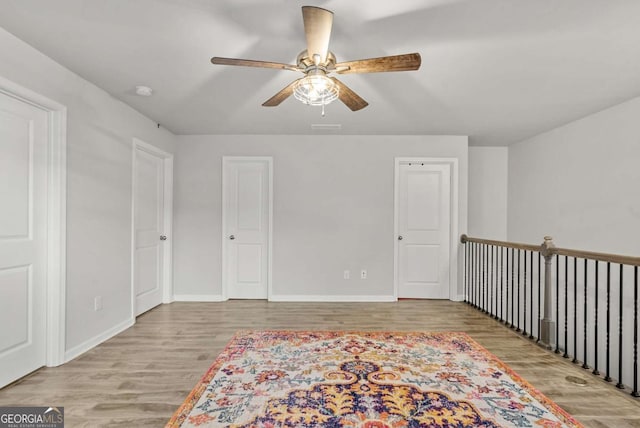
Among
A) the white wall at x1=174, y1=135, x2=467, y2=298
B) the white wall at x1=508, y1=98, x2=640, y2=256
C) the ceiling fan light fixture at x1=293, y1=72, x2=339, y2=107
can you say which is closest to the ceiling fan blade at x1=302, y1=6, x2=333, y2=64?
the ceiling fan light fixture at x1=293, y1=72, x2=339, y2=107

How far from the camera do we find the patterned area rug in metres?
1.78

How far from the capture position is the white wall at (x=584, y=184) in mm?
3088

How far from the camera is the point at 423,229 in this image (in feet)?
14.5

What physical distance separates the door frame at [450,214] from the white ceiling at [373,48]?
102cm

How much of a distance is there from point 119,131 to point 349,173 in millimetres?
2767

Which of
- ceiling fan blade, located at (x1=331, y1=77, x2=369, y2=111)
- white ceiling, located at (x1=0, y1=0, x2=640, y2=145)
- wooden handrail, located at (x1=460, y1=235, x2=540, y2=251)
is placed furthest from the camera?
wooden handrail, located at (x1=460, y1=235, x2=540, y2=251)

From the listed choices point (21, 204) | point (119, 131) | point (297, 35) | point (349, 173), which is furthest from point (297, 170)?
point (21, 204)

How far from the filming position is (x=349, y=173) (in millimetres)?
4332

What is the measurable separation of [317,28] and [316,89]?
1.34 feet

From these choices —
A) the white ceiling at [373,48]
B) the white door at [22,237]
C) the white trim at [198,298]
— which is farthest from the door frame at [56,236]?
the white trim at [198,298]

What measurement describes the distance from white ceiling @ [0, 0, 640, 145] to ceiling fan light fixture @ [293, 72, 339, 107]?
1.05 ft

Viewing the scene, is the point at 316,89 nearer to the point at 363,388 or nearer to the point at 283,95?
the point at 283,95

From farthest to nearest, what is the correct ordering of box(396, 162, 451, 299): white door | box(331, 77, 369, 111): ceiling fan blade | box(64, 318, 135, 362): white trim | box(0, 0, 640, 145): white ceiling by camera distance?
box(396, 162, 451, 299): white door, box(64, 318, 135, 362): white trim, box(331, 77, 369, 111): ceiling fan blade, box(0, 0, 640, 145): white ceiling

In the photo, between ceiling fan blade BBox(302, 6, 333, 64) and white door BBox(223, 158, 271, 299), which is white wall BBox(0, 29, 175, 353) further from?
ceiling fan blade BBox(302, 6, 333, 64)
